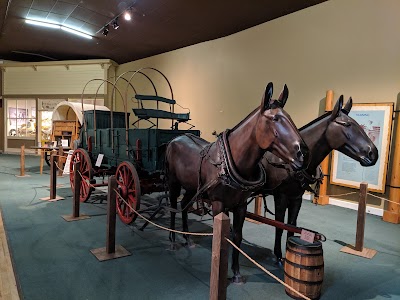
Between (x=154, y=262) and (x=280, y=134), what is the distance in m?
1.94

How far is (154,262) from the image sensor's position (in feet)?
10.5

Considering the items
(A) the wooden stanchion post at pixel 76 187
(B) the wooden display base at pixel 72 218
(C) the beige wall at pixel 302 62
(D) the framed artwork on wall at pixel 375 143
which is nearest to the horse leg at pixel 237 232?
(A) the wooden stanchion post at pixel 76 187

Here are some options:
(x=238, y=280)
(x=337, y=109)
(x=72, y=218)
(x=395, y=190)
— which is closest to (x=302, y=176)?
(x=337, y=109)

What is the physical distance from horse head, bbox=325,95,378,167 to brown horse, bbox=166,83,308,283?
853mm

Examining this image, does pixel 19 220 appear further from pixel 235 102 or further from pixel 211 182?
pixel 235 102

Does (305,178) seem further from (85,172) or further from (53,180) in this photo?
(53,180)

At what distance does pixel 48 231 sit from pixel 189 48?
7404mm

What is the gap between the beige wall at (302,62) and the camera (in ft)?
18.3

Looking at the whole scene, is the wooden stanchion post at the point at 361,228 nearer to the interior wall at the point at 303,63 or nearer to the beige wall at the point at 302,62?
the interior wall at the point at 303,63

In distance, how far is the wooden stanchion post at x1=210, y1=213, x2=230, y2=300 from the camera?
6.11ft

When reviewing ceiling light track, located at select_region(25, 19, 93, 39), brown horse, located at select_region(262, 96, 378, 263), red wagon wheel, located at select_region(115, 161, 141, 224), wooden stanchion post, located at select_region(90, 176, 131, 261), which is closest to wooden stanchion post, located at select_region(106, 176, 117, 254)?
wooden stanchion post, located at select_region(90, 176, 131, 261)

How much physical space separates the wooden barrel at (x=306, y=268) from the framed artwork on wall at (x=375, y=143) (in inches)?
147

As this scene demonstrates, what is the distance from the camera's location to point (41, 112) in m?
13.6

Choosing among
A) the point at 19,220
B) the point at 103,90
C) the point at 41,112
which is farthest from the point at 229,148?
the point at 41,112
